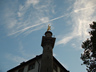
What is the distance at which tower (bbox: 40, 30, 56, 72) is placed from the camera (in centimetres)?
2346

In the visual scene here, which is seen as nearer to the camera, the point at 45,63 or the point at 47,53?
the point at 45,63

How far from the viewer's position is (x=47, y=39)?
29781 millimetres

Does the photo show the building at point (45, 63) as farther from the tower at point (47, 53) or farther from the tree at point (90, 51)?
the tree at point (90, 51)

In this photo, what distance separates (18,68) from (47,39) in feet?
37.5

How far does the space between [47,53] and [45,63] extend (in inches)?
120

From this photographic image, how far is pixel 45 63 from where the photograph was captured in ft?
79.6

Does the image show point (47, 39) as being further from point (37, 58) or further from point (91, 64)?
point (91, 64)

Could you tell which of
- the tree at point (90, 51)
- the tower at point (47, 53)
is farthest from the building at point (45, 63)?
the tree at point (90, 51)

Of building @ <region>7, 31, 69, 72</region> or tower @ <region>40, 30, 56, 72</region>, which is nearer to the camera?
tower @ <region>40, 30, 56, 72</region>

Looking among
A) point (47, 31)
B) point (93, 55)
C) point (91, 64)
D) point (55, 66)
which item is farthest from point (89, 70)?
point (47, 31)

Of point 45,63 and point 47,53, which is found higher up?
point 47,53

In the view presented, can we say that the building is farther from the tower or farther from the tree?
the tree

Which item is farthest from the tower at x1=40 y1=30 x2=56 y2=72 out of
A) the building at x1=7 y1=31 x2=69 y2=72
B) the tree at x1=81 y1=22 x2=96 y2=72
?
the tree at x1=81 y1=22 x2=96 y2=72

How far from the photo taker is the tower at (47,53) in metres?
23.5
